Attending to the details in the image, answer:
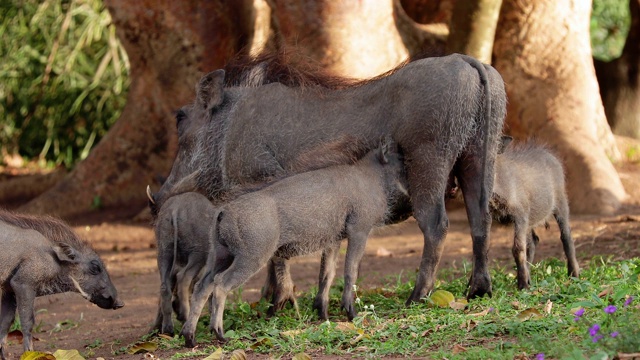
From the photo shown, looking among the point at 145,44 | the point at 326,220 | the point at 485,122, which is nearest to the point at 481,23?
the point at 145,44

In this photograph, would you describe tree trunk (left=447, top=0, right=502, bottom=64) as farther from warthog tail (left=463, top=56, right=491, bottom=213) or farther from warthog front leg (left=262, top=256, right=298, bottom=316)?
warthog front leg (left=262, top=256, right=298, bottom=316)

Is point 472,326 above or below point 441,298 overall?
above

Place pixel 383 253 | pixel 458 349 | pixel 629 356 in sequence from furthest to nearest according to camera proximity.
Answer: pixel 383 253 → pixel 458 349 → pixel 629 356

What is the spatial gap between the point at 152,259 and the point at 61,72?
545cm

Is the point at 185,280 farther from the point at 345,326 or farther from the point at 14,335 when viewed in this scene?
the point at 345,326

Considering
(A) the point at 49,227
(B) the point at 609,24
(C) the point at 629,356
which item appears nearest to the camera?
(C) the point at 629,356

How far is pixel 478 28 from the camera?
30.2ft

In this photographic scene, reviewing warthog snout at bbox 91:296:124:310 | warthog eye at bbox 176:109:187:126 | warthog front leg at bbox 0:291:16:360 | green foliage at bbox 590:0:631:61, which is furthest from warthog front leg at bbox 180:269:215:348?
green foliage at bbox 590:0:631:61

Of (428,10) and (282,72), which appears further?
(428,10)

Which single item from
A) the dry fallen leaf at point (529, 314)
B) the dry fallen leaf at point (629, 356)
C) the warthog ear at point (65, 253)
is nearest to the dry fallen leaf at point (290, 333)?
the dry fallen leaf at point (529, 314)

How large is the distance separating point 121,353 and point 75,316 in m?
1.81

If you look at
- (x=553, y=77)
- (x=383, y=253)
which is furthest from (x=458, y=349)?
(x=553, y=77)

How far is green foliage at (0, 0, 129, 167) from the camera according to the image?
44.8 ft

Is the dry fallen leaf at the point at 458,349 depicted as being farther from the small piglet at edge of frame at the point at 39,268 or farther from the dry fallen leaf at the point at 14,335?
the dry fallen leaf at the point at 14,335
